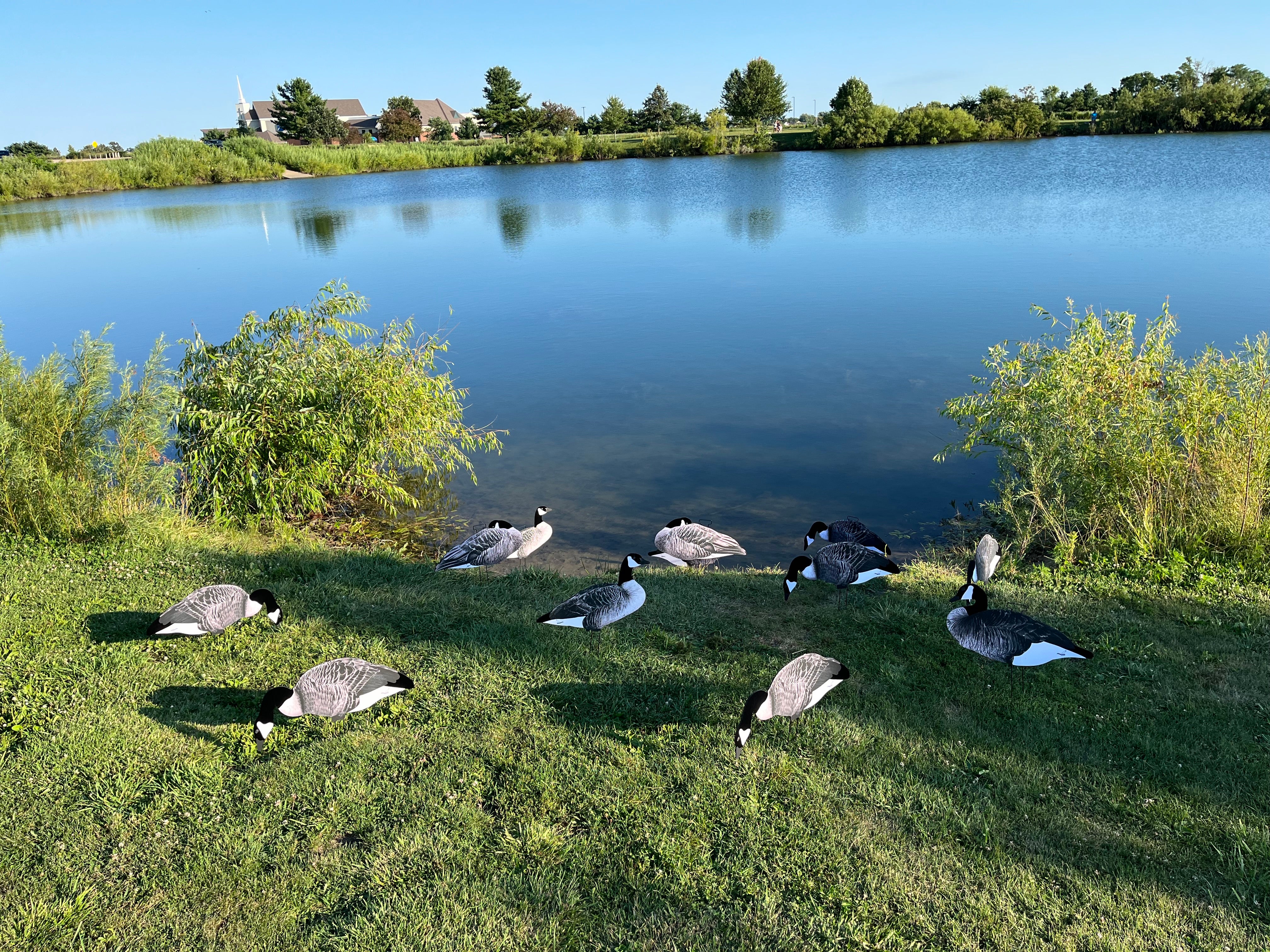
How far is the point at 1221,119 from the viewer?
70.1 meters

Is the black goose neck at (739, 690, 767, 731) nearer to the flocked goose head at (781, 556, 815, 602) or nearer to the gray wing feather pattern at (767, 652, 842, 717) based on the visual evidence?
the gray wing feather pattern at (767, 652, 842, 717)

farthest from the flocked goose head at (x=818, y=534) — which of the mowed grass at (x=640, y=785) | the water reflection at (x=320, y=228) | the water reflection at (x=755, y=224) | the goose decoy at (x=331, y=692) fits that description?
the water reflection at (x=320, y=228)

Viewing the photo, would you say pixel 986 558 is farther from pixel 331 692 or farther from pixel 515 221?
pixel 515 221

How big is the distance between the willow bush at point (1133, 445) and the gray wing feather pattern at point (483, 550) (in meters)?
6.16

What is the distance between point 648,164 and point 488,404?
218 ft

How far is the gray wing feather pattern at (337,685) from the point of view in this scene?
5.83 m

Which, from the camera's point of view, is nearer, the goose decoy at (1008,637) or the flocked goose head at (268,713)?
the flocked goose head at (268,713)

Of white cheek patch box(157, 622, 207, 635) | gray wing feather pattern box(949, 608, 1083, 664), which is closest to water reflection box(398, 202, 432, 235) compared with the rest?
white cheek patch box(157, 622, 207, 635)

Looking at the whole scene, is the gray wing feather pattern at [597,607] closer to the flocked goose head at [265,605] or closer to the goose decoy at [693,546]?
the goose decoy at [693,546]

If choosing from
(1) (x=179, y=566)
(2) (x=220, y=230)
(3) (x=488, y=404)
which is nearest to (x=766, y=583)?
(1) (x=179, y=566)

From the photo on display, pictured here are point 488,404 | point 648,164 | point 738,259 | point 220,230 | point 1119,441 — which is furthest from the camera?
point 648,164

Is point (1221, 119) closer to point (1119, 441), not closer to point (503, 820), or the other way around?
point (1119, 441)

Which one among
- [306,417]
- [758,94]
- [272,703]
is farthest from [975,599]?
[758,94]

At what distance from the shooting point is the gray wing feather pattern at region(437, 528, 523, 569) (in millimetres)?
9383
